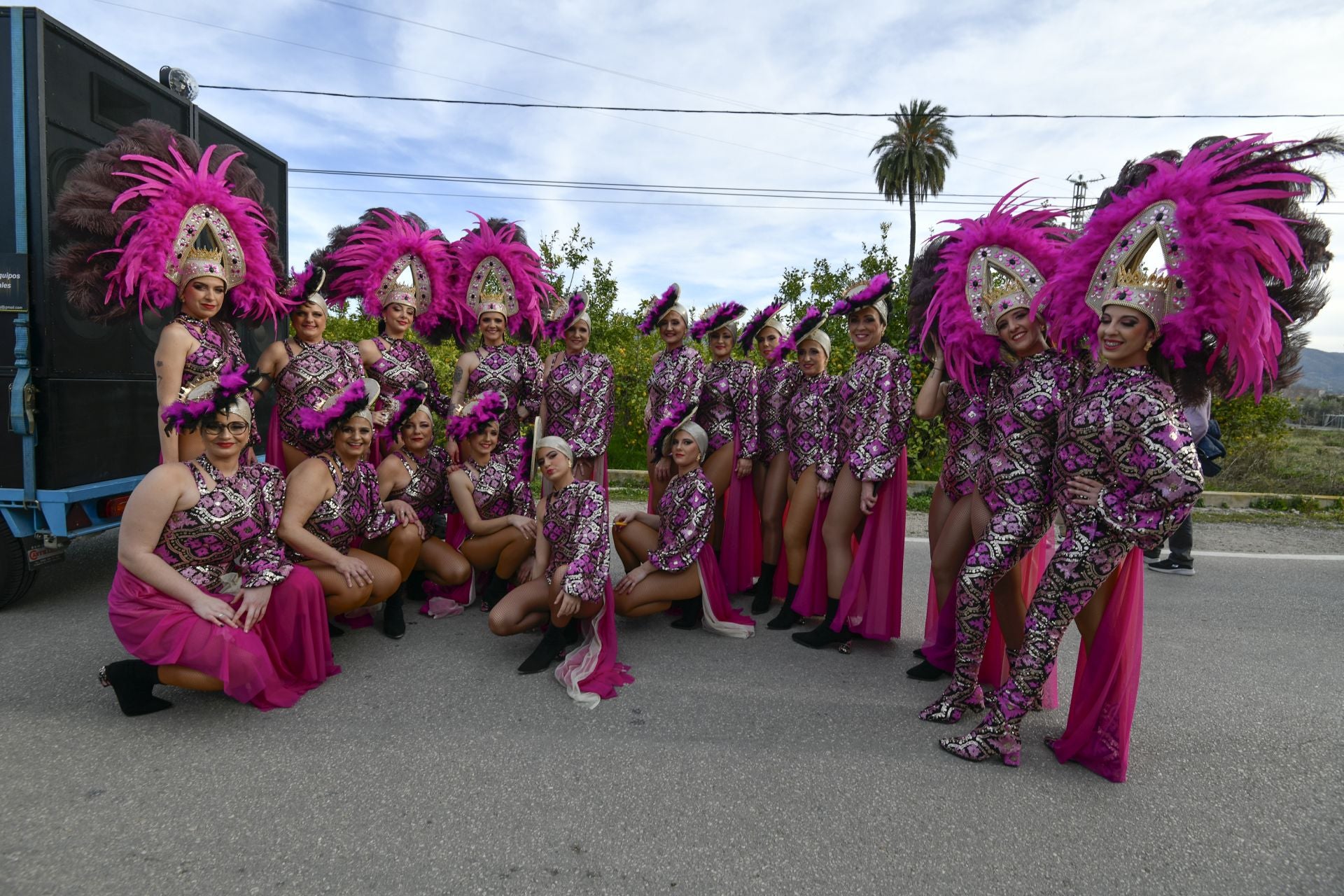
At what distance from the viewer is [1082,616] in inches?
115

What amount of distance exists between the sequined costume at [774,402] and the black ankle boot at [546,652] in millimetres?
1878

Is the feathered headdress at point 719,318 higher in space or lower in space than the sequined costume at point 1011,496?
higher

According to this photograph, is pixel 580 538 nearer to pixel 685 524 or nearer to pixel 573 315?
pixel 685 524

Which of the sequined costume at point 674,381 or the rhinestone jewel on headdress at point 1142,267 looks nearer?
the rhinestone jewel on headdress at point 1142,267

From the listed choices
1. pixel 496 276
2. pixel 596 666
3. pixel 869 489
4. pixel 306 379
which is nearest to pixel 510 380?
pixel 496 276

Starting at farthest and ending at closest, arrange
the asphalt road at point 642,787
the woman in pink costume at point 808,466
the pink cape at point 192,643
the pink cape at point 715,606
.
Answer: the woman in pink costume at point 808,466 → the pink cape at point 715,606 → the pink cape at point 192,643 → the asphalt road at point 642,787

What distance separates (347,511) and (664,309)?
2.37m

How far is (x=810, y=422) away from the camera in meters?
4.54

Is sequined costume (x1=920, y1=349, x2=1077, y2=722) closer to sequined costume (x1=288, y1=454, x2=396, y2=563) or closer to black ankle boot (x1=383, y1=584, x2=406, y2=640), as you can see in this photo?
black ankle boot (x1=383, y1=584, x2=406, y2=640)

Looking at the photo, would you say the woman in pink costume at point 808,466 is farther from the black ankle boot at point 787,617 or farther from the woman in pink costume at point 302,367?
the woman in pink costume at point 302,367

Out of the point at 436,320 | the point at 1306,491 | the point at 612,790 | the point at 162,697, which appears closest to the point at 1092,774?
the point at 612,790

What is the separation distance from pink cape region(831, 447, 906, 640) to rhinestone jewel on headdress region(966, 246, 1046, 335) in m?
0.98

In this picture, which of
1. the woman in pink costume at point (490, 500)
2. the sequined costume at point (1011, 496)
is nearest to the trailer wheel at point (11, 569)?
the woman in pink costume at point (490, 500)

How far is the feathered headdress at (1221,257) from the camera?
2.45 metres
